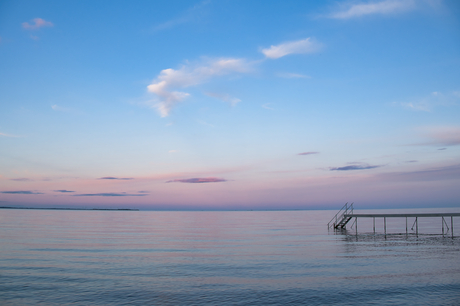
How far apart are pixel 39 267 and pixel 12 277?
3572 mm

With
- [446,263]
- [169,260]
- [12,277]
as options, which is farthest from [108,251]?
[446,263]

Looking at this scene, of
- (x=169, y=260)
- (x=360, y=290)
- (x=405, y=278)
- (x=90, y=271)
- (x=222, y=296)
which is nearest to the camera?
(x=222, y=296)

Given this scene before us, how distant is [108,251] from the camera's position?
34.3 meters

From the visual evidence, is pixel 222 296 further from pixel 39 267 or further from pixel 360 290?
pixel 39 267

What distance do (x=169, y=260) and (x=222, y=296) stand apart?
1271 cm

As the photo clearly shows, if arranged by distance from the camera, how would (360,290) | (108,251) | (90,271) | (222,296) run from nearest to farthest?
(222,296) < (360,290) < (90,271) < (108,251)

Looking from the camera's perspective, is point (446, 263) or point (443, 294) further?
point (446, 263)

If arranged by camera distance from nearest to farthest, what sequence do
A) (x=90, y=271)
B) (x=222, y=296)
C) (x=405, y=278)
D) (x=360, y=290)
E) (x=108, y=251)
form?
(x=222, y=296), (x=360, y=290), (x=405, y=278), (x=90, y=271), (x=108, y=251)

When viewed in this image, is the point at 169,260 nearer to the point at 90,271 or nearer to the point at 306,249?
the point at 90,271

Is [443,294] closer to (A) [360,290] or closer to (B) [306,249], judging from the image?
(A) [360,290]

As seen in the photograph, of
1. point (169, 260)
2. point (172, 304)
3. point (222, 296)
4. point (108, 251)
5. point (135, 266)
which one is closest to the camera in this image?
point (172, 304)

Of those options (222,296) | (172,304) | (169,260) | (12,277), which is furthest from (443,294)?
(12,277)

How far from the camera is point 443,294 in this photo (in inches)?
708

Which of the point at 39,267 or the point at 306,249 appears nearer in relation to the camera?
the point at 39,267
